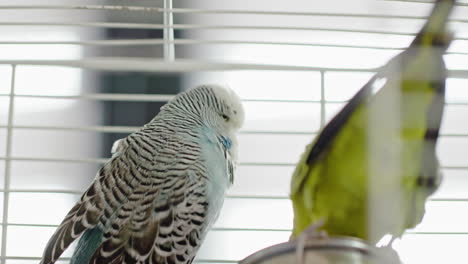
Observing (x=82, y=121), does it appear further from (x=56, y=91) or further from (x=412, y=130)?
(x=412, y=130)

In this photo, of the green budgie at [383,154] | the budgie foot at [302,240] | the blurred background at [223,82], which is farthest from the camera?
the blurred background at [223,82]

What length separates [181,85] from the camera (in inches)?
58.4

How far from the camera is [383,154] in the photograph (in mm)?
836

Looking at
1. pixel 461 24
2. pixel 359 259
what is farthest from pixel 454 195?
pixel 359 259

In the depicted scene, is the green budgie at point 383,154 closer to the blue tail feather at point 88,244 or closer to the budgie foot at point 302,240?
the budgie foot at point 302,240

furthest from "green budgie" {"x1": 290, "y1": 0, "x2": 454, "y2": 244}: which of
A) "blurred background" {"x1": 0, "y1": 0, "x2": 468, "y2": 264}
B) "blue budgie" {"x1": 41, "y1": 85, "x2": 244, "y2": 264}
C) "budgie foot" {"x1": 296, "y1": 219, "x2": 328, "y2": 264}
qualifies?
"blue budgie" {"x1": 41, "y1": 85, "x2": 244, "y2": 264}

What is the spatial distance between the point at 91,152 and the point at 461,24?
2.21ft

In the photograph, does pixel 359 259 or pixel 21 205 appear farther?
pixel 21 205

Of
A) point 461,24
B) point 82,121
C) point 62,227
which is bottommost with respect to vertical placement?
point 62,227

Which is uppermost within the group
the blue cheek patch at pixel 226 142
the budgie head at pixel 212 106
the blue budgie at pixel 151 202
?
the budgie head at pixel 212 106

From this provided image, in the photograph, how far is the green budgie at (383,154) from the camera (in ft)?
2.66

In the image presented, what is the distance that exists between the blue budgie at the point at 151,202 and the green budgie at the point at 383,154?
310mm

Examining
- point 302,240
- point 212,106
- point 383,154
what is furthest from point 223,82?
point 302,240

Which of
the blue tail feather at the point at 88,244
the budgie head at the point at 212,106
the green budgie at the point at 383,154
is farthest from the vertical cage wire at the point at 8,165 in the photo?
the green budgie at the point at 383,154
